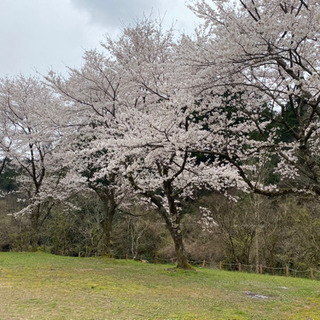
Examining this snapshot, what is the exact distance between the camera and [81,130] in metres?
13.1

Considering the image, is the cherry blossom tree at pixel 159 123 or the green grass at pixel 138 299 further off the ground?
the cherry blossom tree at pixel 159 123

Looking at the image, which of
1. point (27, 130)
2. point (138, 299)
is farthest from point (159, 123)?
point (27, 130)

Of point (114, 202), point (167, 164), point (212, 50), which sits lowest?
point (114, 202)

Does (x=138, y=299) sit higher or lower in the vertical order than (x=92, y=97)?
lower

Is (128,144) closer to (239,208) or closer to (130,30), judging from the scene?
(130,30)

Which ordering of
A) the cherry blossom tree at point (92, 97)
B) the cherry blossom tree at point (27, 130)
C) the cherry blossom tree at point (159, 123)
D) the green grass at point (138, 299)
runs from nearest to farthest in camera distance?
the green grass at point (138, 299) < the cherry blossom tree at point (159, 123) < the cherry blossom tree at point (92, 97) < the cherry blossom tree at point (27, 130)

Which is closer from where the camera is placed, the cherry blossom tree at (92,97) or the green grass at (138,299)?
the green grass at (138,299)

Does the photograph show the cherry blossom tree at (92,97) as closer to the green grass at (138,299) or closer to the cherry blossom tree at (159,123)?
the cherry blossom tree at (159,123)

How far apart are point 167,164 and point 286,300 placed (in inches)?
221

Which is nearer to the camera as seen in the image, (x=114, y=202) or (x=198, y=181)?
(x=198, y=181)

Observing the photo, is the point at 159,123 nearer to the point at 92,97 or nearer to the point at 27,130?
the point at 92,97

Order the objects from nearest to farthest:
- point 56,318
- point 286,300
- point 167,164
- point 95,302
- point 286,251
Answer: point 56,318
point 95,302
point 286,300
point 167,164
point 286,251

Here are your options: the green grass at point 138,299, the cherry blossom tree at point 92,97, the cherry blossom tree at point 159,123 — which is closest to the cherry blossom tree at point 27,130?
the cherry blossom tree at point 92,97

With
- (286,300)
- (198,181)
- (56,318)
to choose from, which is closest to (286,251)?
(198,181)
